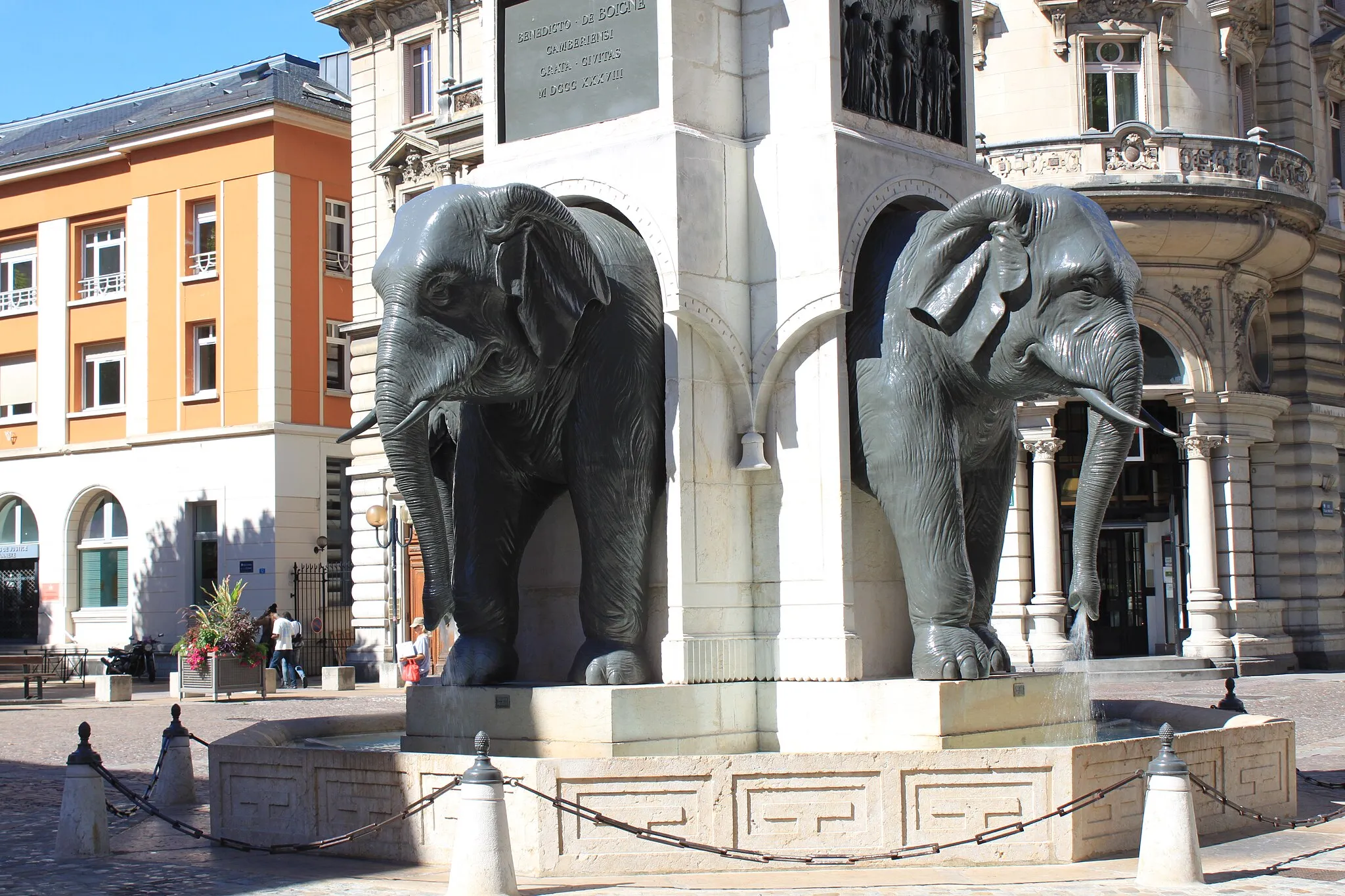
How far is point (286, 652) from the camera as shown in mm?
32875

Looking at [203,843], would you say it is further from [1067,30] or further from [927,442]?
[1067,30]

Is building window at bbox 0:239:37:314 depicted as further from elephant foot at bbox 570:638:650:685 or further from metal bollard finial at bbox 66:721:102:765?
elephant foot at bbox 570:638:650:685

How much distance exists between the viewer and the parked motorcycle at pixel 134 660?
36.3 metres

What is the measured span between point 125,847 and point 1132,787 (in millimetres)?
5882

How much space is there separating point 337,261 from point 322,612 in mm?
8344

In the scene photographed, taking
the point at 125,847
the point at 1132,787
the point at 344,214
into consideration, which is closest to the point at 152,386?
the point at 344,214

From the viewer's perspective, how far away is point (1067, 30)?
29812mm

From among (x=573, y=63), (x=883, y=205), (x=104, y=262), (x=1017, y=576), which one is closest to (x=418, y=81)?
(x=104, y=262)

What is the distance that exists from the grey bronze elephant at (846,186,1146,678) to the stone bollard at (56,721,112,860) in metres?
4.85

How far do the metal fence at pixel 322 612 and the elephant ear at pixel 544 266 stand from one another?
28.9 m

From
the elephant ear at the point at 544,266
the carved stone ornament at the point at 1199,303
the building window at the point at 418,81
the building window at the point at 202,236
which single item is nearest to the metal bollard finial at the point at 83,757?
the elephant ear at the point at 544,266

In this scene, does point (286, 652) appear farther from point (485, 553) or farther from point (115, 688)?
point (485, 553)

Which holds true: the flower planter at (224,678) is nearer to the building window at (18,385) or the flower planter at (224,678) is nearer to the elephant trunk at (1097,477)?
the building window at (18,385)

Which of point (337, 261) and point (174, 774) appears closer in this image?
point (174, 774)
